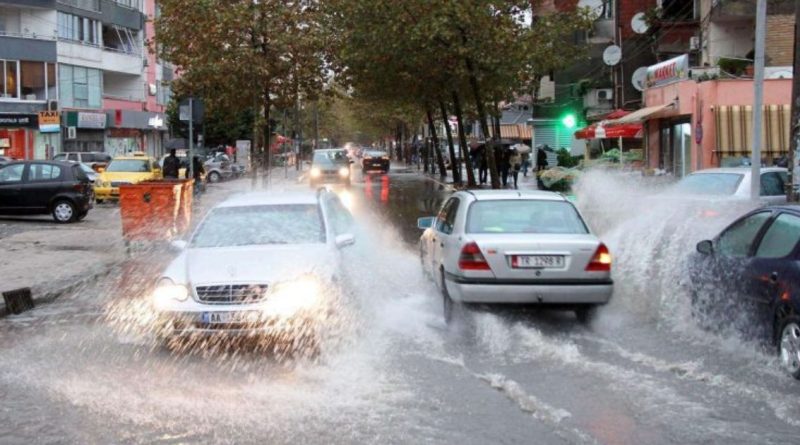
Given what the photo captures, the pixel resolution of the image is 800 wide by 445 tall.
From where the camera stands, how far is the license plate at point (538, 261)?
8617mm

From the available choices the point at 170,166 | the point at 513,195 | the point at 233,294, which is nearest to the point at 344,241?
the point at 233,294

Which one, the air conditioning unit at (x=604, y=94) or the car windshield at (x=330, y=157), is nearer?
the air conditioning unit at (x=604, y=94)

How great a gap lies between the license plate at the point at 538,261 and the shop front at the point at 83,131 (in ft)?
152

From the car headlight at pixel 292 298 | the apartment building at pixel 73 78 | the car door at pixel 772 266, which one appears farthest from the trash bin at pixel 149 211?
the apartment building at pixel 73 78

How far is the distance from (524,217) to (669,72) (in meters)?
19.9

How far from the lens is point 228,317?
7.49 m

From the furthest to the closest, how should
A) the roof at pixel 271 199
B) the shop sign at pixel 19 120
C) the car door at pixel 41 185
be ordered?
1. the shop sign at pixel 19 120
2. the car door at pixel 41 185
3. the roof at pixel 271 199

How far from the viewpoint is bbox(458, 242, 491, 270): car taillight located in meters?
8.62

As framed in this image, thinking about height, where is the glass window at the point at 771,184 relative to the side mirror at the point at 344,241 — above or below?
above

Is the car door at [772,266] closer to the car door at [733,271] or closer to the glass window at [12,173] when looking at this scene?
the car door at [733,271]

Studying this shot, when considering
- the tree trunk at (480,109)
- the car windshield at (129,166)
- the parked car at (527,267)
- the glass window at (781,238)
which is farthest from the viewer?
the car windshield at (129,166)

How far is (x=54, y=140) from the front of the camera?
1978 inches

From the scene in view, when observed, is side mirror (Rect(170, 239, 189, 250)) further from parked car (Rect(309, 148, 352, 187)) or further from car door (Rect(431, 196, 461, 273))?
parked car (Rect(309, 148, 352, 187))

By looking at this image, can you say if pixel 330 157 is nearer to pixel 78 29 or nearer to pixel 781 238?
pixel 78 29
